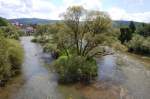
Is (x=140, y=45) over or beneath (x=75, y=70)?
beneath

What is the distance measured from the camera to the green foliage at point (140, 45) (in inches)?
2094

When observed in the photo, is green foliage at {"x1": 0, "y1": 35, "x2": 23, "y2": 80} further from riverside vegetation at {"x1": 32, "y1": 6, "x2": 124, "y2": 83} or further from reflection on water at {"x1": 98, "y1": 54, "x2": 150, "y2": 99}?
reflection on water at {"x1": 98, "y1": 54, "x2": 150, "y2": 99}

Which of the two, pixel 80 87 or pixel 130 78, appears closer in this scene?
pixel 80 87

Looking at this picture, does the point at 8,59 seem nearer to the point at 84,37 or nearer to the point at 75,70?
the point at 75,70

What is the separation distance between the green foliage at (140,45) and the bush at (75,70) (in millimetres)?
27651

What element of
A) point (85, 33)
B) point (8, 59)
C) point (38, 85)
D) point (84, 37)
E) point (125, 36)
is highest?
point (85, 33)

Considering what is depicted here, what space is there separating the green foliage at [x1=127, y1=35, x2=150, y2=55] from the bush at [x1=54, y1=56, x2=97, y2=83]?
27.7 m

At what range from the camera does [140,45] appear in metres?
54.5

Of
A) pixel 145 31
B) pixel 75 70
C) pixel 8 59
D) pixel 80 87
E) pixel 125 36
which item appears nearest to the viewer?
pixel 80 87

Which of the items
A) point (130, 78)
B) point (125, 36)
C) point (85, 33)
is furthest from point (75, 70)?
point (125, 36)

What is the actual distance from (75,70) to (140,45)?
103ft

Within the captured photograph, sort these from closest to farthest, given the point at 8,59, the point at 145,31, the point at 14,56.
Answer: the point at 8,59 → the point at 14,56 → the point at 145,31

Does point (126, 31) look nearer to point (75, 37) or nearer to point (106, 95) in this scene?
point (75, 37)

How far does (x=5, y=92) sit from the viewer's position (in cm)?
2375
